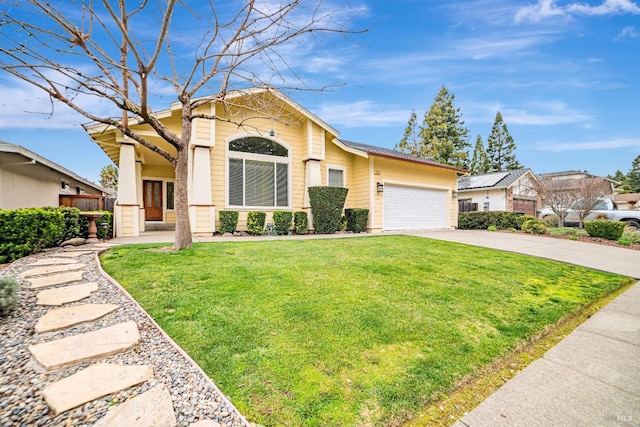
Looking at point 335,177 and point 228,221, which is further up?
point 335,177

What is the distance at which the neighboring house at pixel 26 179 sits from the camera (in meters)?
7.99

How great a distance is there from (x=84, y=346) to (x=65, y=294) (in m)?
1.48

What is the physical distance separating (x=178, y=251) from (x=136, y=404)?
14.4 ft

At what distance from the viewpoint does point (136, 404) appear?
5.17 ft

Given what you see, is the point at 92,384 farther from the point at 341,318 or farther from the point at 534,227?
the point at 534,227

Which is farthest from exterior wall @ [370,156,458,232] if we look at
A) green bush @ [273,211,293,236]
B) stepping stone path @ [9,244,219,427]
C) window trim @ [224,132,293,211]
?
stepping stone path @ [9,244,219,427]

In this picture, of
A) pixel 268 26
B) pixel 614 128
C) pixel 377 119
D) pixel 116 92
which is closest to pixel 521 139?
pixel 614 128

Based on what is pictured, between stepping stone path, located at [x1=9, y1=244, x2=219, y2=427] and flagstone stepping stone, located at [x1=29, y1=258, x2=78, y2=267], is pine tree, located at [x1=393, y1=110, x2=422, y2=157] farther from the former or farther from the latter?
stepping stone path, located at [x1=9, y1=244, x2=219, y2=427]

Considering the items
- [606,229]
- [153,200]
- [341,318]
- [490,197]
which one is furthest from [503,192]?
[153,200]

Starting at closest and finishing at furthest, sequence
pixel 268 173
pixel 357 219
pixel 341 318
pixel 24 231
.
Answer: pixel 341 318 → pixel 24 231 → pixel 268 173 → pixel 357 219

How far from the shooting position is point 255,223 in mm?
9602

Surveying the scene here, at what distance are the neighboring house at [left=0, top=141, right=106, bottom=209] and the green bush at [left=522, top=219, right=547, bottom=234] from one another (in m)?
17.8

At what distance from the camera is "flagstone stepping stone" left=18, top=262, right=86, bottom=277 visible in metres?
3.78

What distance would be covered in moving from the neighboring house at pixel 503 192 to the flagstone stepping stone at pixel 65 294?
20.4 metres
